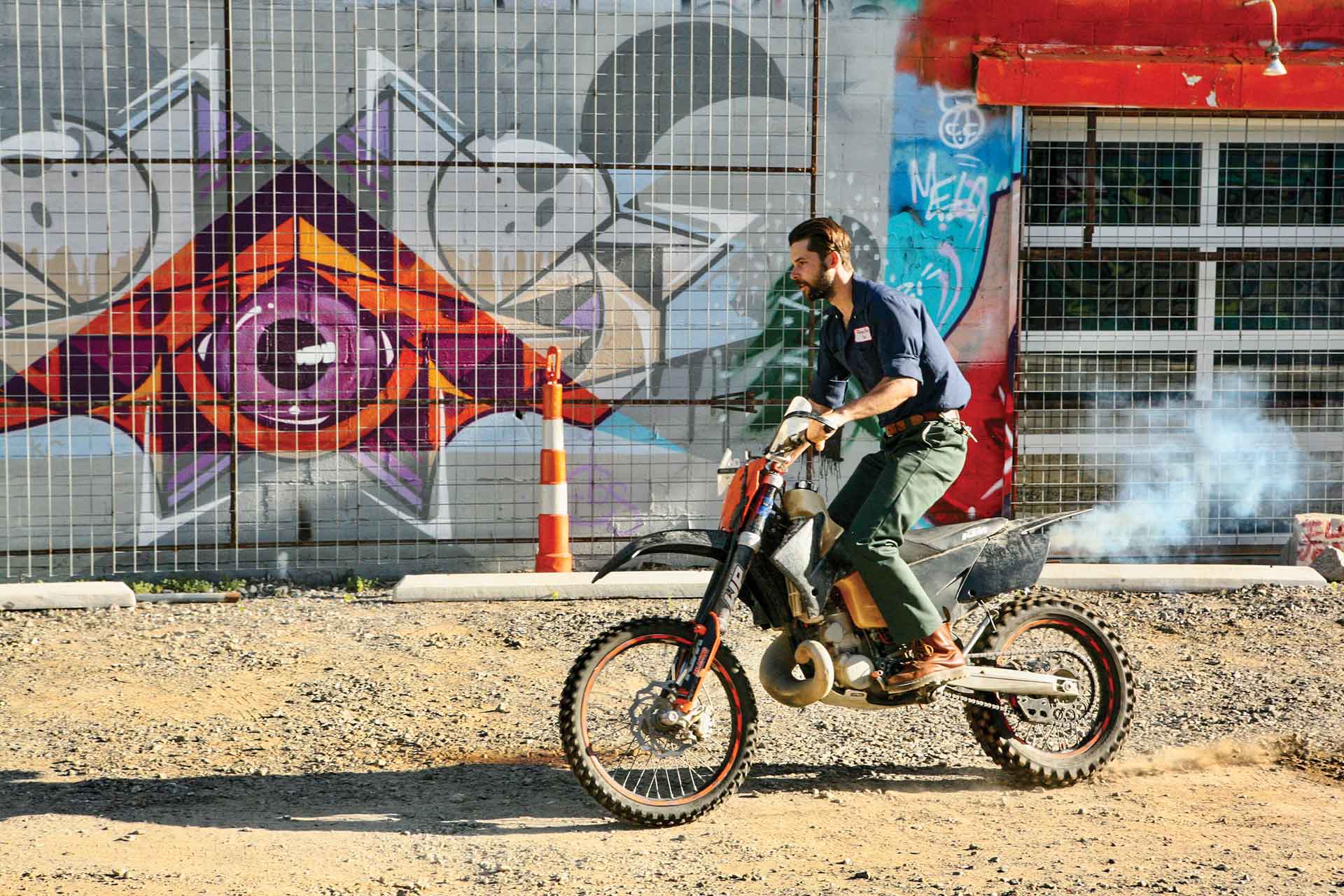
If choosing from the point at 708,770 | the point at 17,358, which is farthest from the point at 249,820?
the point at 17,358

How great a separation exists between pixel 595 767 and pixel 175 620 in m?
3.97

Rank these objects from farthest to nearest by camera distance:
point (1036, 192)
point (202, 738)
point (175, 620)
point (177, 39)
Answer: point (1036, 192) → point (177, 39) → point (175, 620) → point (202, 738)

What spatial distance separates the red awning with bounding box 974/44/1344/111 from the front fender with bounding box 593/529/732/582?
212 inches

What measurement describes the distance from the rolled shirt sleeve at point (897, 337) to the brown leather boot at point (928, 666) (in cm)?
86

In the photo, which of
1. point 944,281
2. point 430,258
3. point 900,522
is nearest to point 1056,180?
point 944,281

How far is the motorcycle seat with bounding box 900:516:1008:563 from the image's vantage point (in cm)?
479

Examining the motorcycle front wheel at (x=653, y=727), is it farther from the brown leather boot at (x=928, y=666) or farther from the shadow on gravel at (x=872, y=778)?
the brown leather boot at (x=928, y=666)

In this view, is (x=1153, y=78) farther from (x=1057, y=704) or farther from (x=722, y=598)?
(x=722, y=598)

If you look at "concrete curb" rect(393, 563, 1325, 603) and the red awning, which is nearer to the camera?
"concrete curb" rect(393, 563, 1325, 603)

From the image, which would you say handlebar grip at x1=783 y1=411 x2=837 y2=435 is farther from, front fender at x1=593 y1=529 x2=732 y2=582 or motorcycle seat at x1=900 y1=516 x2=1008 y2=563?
motorcycle seat at x1=900 y1=516 x2=1008 y2=563

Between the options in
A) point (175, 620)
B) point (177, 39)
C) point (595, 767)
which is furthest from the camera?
point (177, 39)

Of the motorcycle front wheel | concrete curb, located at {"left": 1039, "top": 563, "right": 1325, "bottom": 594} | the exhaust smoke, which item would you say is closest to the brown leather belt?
the motorcycle front wheel

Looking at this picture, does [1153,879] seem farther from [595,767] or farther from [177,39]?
[177,39]

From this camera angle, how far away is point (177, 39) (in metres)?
8.54
